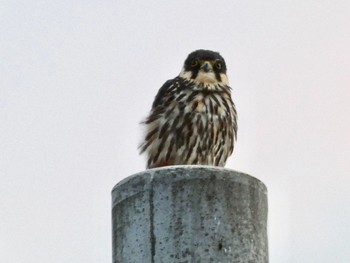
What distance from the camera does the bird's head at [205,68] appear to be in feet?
26.8

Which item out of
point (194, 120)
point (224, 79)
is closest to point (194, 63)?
point (224, 79)

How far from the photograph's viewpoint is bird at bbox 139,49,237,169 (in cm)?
752

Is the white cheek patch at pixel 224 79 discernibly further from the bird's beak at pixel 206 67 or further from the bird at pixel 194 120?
the bird's beak at pixel 206 67

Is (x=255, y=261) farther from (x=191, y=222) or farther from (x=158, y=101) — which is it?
(x=158, y=101)

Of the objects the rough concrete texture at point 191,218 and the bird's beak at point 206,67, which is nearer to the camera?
the rough concrete texture at point 191,218

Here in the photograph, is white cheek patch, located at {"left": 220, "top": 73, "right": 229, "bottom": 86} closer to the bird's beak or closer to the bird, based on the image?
the bird

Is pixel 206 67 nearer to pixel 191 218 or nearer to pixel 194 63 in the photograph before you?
pixel 194 63

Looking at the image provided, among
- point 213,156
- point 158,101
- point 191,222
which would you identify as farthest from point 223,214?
point 158,101

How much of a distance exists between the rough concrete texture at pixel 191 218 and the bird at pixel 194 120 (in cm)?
253

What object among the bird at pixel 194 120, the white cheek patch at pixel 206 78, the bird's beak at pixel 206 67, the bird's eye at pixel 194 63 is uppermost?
the bird's eye at pixel 194 63

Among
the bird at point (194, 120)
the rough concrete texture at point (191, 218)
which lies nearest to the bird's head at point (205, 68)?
the bird at point (194, 120)

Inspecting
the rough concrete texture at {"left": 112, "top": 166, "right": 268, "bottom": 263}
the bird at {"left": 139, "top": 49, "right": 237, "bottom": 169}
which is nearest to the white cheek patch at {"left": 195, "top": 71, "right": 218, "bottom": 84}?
the bird at {"left": 139, "top": 49, "right": 237, "bottom": 169}

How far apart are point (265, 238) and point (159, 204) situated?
630 mm

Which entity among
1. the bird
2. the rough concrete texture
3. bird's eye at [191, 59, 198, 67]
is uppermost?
bird's eye at [191, 59, 198, 67]
